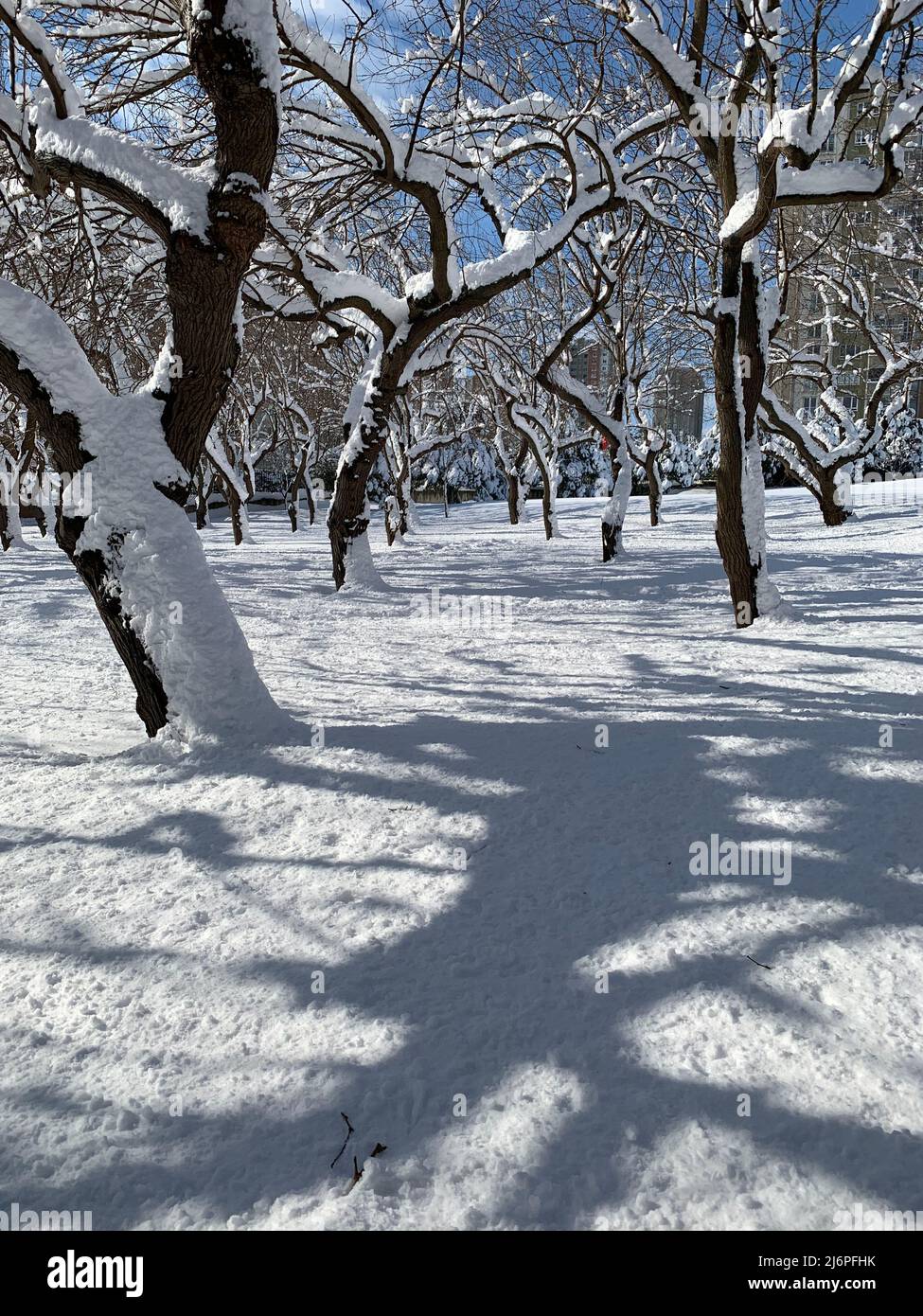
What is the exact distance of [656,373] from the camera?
80.4ft

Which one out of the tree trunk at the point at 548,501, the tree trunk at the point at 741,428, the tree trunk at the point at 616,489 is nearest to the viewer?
the tree trunk at the point at 741,428

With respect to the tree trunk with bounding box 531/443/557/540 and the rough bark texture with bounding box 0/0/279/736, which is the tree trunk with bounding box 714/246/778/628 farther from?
the tree trunk with bounding box 531/443/557/540

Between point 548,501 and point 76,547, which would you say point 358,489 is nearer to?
point 76,547

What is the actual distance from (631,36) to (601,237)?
5437 mm

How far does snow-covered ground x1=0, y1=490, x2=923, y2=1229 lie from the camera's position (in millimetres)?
1602

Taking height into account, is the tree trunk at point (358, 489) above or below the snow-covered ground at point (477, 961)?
above

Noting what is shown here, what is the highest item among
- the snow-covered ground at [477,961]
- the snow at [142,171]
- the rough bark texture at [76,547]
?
the snow at [142,171]

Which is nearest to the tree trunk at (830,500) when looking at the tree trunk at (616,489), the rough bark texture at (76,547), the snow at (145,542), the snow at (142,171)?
the tree trunk at (616,489)

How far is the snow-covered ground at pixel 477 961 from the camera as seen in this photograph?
1.60 meters

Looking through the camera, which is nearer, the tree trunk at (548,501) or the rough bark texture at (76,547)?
the rough bark texture at (76,547)

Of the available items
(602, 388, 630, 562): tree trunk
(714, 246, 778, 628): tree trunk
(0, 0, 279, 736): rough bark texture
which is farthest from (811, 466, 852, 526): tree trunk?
(0, 0, 279, 736): rough bark texture

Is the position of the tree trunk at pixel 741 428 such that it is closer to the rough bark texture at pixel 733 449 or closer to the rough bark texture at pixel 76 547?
the rough bark texture at pixel 733 449
